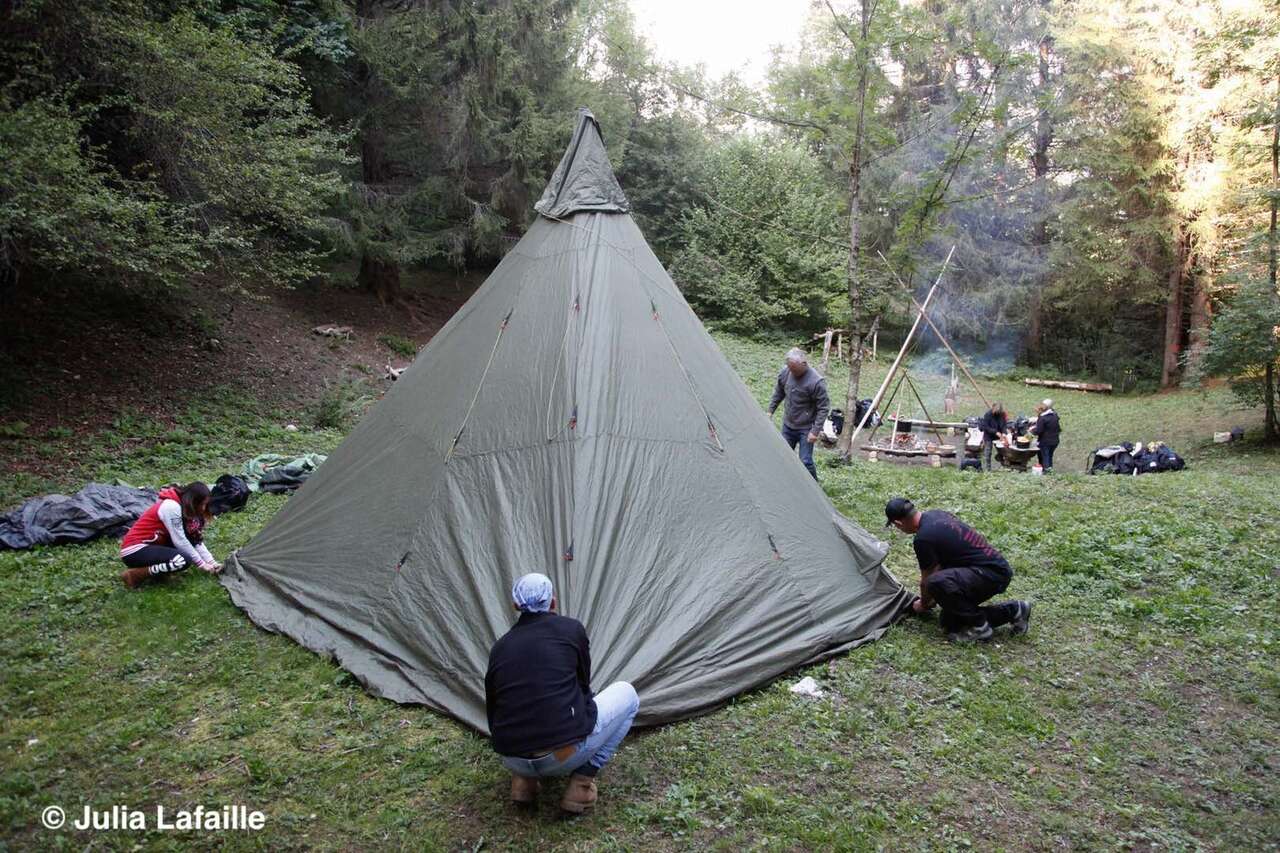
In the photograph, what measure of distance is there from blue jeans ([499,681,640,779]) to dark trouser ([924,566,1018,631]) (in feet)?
7.85

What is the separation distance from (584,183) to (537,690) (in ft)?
13.7

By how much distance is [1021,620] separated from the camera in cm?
508

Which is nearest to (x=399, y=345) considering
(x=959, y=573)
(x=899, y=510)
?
(x=899, y=510)

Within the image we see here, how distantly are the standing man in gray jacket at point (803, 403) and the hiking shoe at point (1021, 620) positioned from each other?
2.85 meters

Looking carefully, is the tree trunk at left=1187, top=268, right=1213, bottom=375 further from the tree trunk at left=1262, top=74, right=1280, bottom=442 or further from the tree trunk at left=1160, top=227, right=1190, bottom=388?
the tree trunk at left=1262, top=74, right=1280, bottom=442

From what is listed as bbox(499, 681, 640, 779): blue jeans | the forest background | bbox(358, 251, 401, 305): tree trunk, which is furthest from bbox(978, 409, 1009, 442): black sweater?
bbox(358, 251, 401, 305): tree trunk

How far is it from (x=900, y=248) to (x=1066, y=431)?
981 cm

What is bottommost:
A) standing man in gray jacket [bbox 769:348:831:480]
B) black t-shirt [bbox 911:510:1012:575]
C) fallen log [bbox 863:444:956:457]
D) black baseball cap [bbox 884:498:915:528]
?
fallen log [bbox 863:444:956:457]

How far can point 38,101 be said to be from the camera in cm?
785

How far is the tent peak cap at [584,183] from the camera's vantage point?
5.92 m

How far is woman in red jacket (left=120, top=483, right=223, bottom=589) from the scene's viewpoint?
554 centimetres

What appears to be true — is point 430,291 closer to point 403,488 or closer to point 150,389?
point 150,389

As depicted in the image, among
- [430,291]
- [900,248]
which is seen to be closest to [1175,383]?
[900,248]

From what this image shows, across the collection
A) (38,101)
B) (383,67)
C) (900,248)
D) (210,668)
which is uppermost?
(383,67)
